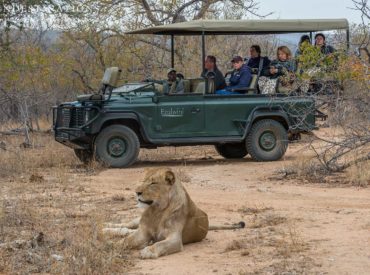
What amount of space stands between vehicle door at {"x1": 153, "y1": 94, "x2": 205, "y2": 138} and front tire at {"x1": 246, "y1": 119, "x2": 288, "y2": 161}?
1.00 m

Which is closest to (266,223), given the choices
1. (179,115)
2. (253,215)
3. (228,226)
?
(228,226)

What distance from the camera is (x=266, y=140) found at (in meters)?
14.3

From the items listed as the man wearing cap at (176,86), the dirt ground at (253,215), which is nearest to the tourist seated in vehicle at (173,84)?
the man wearing cap at (176,86)

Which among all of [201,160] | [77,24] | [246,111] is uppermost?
[77,24]

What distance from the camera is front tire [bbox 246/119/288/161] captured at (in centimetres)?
1421

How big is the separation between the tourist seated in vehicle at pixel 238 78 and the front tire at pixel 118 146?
1.74 meters

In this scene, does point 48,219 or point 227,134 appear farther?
point 227,134

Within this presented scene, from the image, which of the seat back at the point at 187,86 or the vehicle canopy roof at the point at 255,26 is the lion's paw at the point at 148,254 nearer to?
the vehicle canopy roof at the point at 255,26

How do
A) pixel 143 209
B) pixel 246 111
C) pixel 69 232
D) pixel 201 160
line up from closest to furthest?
pixel 143 209
pixel 69 232
pixel 246 111
pixel 201 160

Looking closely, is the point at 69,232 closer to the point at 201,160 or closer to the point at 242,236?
the point at 242,236

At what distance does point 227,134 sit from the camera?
45.8ft

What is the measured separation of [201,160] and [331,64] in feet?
13.6

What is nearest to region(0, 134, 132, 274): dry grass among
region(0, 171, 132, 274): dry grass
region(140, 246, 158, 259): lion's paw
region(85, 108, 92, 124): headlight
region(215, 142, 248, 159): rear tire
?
region(0, 171, 132, 274): dry grass

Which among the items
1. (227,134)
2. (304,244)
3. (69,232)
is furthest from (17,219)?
(227,134)
